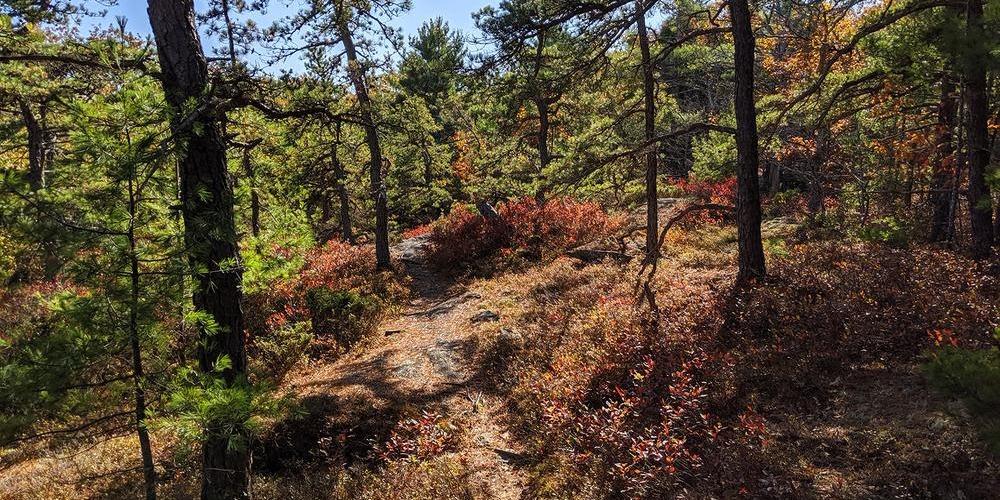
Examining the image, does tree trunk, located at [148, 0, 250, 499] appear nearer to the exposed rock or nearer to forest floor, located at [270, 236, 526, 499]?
forest floor, located at [270, 236, 526, 499]

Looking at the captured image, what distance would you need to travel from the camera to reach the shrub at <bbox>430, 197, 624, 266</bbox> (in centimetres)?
1894

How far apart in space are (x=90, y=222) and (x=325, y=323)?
9.32m

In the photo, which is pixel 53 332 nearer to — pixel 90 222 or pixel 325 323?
pixel 90 222

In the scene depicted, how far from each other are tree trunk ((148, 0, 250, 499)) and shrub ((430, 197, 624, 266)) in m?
13.2

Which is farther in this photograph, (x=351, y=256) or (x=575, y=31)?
(x=351, y=256)

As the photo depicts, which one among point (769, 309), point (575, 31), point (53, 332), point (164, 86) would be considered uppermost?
point (575, 31)

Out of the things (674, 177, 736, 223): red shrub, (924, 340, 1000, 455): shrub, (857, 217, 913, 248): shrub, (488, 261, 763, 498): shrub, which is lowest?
(488, 261, 763, 498): shrub

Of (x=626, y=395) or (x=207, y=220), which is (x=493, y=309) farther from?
(x=207, y=220)

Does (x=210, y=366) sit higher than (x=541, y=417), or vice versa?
(x=210, y=366)

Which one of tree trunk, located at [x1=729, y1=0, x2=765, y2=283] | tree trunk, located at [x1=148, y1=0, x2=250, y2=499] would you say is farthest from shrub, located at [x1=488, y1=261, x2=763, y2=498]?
tree trunk, located at [x1=148, y1=0, x2=250, y2=499]

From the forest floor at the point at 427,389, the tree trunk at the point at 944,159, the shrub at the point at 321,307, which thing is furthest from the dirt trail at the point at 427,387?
the tree trunk at the point at 944,159

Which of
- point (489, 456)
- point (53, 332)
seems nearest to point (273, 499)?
point (489, 456)

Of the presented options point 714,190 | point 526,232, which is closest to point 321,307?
point 526,232

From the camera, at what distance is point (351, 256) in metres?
19.0
